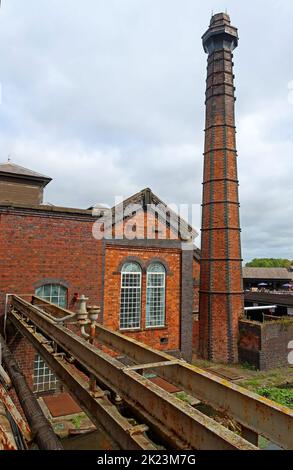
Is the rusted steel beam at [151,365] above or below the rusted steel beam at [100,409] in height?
→ above

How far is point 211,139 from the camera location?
15234mm

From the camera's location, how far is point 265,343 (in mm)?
13648

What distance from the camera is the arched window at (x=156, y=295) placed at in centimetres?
1252

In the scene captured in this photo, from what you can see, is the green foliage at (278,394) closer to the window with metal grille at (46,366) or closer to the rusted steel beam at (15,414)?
the window with metal grille at (46,366)

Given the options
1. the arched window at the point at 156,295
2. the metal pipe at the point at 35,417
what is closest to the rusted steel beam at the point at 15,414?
the metal pipe at the point at 35,417

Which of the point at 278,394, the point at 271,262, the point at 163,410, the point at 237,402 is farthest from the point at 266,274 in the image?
the point at 271,262

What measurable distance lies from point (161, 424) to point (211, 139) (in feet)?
48.8

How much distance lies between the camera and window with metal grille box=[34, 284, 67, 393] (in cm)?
975

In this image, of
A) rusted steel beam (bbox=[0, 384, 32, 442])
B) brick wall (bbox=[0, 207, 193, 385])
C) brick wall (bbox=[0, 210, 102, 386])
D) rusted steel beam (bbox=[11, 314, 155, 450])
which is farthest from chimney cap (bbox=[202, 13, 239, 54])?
rusted steel beam (bbox=[0, 384, 32, 442])

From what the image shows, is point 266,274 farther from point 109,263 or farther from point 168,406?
point 168,406

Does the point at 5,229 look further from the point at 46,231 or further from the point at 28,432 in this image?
the point at 28,432

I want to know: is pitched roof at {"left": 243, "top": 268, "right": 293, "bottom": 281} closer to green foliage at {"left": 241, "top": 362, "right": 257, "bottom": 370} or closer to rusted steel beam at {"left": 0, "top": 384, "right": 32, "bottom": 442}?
green foliage at {"left": 241, "top": 362, "right": 257, "bottom": 370}

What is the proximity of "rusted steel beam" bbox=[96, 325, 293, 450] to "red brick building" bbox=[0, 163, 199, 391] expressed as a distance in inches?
308

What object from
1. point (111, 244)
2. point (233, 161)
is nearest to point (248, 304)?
point (233, 161)
